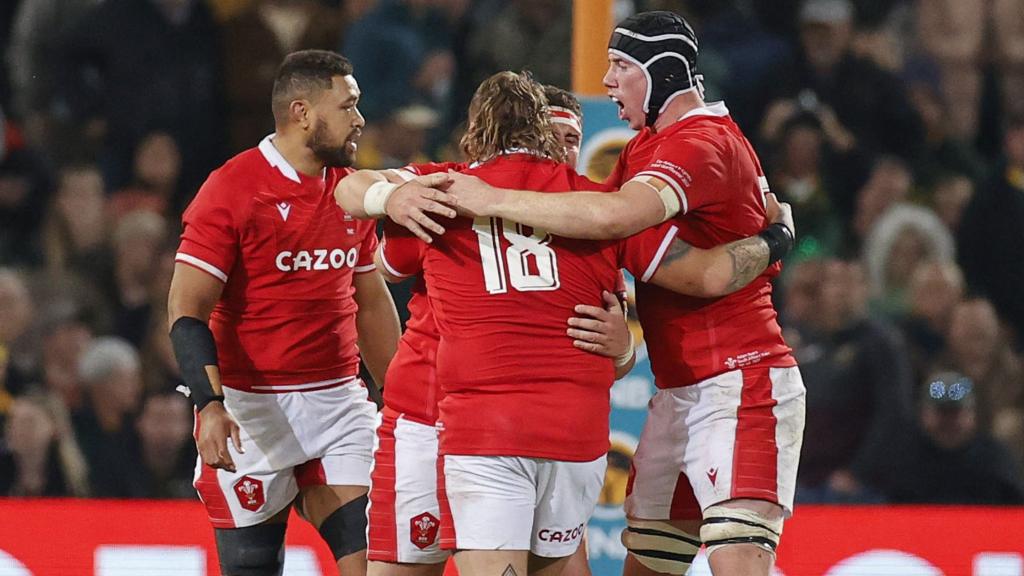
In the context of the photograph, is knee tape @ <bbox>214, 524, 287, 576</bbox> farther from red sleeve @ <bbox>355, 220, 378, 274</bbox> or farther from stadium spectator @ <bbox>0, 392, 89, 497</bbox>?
stadium spectator @ <bbox>0, 392, 89, 497</bbox>

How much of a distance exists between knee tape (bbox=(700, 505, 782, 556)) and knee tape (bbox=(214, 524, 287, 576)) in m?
1.43

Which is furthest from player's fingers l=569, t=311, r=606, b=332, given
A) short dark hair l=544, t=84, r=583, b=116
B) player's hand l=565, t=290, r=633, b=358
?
short dark hair l=544, t=84, r=583, b=116

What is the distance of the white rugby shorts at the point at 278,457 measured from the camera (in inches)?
188

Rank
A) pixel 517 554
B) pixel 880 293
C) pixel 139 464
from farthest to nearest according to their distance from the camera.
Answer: pixel 880 293
pixel 139 464
pixel 517 554

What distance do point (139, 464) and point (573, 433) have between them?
4.17 metres

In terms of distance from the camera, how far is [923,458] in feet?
25.4

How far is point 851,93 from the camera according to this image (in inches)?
322

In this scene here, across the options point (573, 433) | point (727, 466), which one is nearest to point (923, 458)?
point (727, 466)

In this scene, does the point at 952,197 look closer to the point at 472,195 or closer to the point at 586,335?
the point at 586,335

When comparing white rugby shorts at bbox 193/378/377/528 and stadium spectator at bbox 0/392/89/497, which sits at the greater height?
stadium spectator at bbox 0/392/89/497

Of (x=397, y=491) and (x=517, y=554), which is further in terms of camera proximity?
(x=397, y=491)

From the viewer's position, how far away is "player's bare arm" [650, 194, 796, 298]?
417 cm

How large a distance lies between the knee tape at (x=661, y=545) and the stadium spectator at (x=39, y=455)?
12.5 feet

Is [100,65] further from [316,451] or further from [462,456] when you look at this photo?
[462,456]
